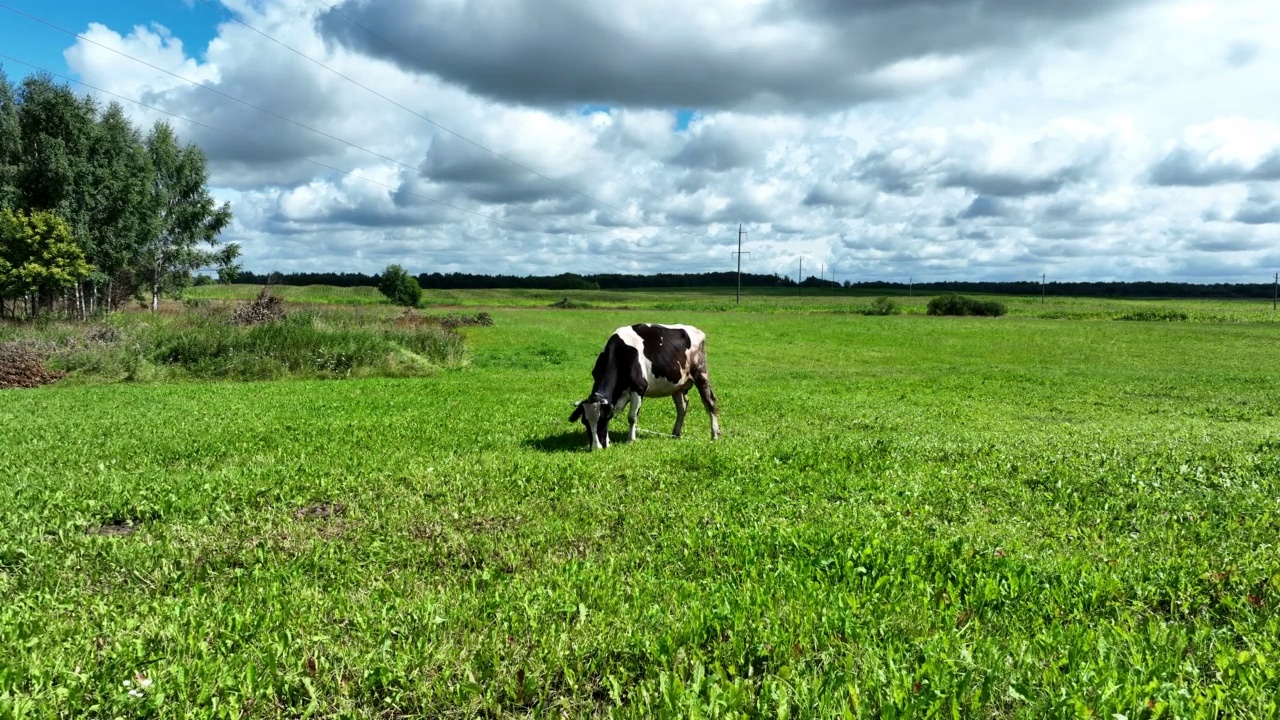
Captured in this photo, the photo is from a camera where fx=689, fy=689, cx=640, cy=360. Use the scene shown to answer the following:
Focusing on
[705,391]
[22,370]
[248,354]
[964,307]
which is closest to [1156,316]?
[964,307]

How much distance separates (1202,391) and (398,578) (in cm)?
2561

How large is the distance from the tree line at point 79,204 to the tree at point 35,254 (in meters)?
0.06

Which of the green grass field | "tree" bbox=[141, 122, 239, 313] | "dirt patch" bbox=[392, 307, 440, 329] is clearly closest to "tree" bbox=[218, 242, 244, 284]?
"tree" bbox=[141, 122, 239, 313]

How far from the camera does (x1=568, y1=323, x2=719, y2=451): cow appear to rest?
12.1 m

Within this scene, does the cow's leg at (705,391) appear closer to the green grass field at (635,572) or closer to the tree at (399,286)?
the green grass field at (635,572)

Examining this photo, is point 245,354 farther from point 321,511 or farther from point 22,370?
point 321,511

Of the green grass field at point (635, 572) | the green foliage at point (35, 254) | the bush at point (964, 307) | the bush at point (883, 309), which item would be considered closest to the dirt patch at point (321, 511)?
the green grass field at point (635, 572)

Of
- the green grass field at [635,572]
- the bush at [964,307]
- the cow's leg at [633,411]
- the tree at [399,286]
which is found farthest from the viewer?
the tree at [399,286]

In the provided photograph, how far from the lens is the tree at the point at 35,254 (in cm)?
3894

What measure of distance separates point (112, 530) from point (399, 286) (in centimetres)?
9135

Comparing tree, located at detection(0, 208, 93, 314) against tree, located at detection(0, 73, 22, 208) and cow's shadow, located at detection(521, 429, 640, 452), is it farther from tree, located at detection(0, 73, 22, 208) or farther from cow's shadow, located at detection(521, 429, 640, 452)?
cow's shadow, located at detection(521, 429, 640, 452)

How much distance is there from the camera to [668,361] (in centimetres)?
1369

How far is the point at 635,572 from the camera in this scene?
5.68 metres

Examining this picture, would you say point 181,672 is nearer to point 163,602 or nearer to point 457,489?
point 163,602
